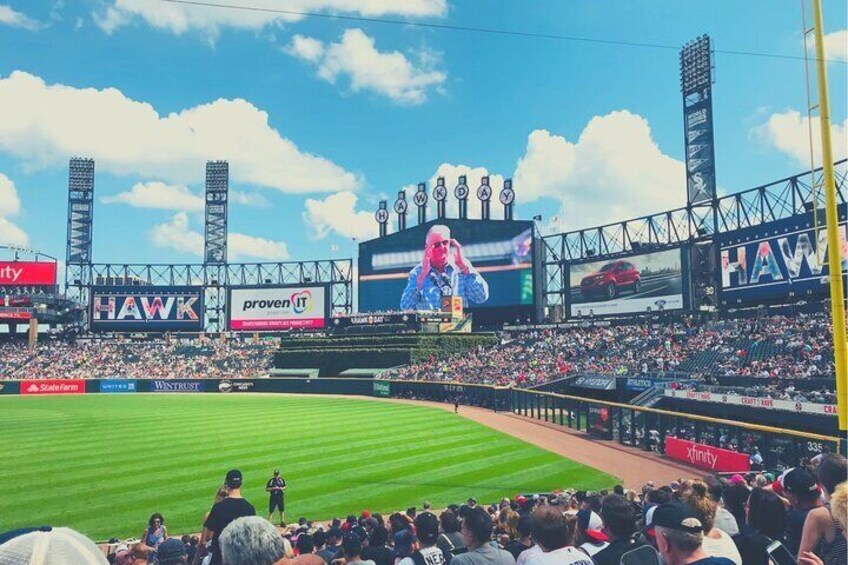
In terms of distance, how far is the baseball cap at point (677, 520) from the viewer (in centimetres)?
373

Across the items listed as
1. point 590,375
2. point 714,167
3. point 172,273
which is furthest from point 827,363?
point 172,273

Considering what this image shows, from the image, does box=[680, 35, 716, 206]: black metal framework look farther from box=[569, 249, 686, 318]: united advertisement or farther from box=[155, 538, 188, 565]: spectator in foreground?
box=[155, 538, 188, 565]: spectator in foreground

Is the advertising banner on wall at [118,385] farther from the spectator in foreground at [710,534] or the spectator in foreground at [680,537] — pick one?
the spectator in foreground at [680,537]

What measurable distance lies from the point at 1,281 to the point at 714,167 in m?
86.9

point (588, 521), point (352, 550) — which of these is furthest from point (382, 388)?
point (352, 550)

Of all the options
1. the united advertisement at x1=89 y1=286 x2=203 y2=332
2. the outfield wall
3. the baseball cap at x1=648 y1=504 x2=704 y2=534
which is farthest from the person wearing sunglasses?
the baseball cap at x1=648 y1=504 x2=704 y2=534

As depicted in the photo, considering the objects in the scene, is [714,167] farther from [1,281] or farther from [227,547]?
[1,281]

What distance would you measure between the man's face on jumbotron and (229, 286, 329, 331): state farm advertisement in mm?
21255

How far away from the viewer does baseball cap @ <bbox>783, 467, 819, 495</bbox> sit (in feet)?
18.4

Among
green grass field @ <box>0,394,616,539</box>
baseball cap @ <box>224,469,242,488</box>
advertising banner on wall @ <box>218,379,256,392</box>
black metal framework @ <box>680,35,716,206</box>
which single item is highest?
black metal framework @ <box>680,35,716,206</box>

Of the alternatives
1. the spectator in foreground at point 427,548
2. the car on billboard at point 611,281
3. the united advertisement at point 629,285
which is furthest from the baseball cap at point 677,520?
the car on billboard at point 611,281

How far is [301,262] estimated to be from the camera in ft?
306

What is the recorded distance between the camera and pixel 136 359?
78812mm

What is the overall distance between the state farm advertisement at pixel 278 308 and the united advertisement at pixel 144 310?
5860mm
